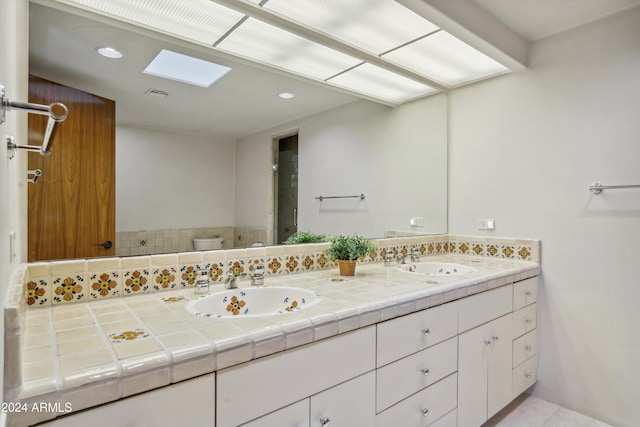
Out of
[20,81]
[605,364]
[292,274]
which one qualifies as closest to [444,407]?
[292,274]

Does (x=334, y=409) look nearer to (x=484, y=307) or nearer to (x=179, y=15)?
(x=484, y=307)

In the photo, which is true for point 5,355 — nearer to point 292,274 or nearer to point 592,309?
point 292,274

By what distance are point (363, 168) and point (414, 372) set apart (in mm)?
1268

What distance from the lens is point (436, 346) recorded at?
1446 millimetres

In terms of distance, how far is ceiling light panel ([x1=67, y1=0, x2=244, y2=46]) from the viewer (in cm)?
133

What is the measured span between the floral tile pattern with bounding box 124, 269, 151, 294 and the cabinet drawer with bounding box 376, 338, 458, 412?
934mm

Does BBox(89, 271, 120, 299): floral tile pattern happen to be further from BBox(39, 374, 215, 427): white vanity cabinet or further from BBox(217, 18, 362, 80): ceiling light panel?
BBox(217, 18, 362, 80): ceiling light panel

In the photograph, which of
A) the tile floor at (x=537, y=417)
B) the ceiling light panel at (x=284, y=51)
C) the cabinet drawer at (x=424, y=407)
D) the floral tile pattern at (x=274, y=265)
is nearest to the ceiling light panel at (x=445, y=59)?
the ceiling light panel at (x=284, y=51)

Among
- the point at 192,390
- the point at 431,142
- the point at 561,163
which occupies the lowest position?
the point at 192,390

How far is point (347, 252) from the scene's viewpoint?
1761mm

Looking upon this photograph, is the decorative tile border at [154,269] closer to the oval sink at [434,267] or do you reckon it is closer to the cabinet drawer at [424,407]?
the oval sink at [434,267]

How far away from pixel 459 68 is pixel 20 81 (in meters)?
2.28

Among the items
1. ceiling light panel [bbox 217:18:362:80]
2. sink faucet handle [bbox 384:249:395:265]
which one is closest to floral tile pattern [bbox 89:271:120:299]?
ceiling light panel [bbox 217:18:362:80]

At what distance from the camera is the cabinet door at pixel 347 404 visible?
104 cm
